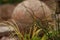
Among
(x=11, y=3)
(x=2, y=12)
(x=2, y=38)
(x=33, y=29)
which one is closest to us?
(x=33, y=29)

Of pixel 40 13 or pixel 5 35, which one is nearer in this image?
pixel 5 35

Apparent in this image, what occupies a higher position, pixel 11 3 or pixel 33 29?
pixel 33 29

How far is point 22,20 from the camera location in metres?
8.99

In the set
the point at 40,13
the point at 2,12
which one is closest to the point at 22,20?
Result: the point at 40,13

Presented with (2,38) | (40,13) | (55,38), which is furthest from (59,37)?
(40,13)

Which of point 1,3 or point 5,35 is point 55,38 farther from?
point 1,3

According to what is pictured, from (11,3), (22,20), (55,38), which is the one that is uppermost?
(55,38)

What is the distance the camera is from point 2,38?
7.59m

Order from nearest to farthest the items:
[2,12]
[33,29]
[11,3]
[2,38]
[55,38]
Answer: [55,38]
[33,29]
[2,38]
[2,12]
[11,3]

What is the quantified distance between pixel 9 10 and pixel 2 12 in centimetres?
43

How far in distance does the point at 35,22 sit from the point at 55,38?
0.55m

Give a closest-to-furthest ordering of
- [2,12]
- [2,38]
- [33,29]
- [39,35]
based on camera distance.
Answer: [33,29] < [39,35] < [2,38] < [2,12]

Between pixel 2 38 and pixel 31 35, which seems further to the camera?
pixel 2 38

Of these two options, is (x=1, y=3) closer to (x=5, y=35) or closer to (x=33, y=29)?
(x=5, y=35)
